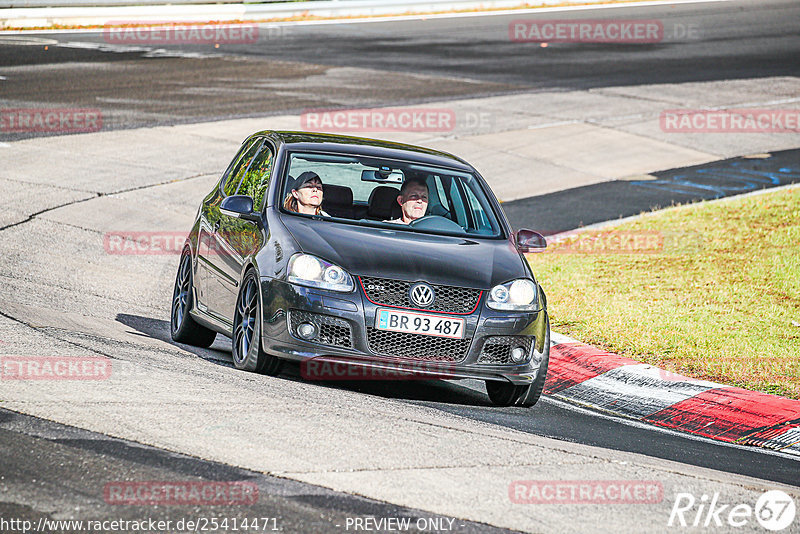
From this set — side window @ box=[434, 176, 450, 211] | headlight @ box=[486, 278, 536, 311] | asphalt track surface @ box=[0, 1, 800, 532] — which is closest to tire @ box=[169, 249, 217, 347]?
asphalt track surface @ box=[0, 1, 800, 532]

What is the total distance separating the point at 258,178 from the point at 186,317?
1.23 m

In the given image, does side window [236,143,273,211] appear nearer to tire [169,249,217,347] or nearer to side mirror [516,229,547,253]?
tire [169,249,217,347]

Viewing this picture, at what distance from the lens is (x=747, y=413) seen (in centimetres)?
810

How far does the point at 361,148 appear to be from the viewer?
9062mm

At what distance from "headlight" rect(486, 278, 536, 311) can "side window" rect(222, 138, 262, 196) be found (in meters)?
2.58

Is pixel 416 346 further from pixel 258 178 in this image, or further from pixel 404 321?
pixel 258 178

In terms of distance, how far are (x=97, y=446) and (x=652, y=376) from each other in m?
4.61

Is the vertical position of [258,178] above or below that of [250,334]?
above

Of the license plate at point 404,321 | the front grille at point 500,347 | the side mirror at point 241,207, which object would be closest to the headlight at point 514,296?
the front grille at point 500,347

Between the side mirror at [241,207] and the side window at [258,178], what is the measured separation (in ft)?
0.54

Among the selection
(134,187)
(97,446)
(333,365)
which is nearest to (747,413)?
(333,365)

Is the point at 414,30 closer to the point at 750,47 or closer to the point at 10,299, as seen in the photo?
the point at 750,47

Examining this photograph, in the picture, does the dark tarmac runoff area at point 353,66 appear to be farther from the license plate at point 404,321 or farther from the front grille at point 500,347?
the front grille at point 500,347

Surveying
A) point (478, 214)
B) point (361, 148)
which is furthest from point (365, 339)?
point (361, 148)
